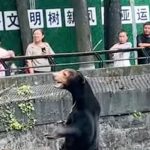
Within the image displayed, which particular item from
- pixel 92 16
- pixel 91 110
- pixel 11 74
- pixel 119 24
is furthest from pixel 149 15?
pixel 91 110

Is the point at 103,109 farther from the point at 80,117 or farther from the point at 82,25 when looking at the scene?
the point at 82,25

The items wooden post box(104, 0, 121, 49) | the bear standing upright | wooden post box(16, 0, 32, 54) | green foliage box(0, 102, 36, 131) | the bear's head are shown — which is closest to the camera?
the bear standing upright

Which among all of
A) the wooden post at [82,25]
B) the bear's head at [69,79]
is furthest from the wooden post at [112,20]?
the bear's head at [69,79]

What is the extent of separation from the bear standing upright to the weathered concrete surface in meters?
1.69

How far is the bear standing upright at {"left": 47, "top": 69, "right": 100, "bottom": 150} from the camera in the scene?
19.6 feet

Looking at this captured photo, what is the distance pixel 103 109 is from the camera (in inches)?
318

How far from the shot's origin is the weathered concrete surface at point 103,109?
7.88 m

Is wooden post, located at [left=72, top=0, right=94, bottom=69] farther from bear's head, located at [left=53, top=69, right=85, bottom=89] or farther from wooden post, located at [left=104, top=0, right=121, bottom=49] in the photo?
bear's head, located at [left=53, top=69, right=85, bottom=89]

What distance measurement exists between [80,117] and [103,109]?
2.10m

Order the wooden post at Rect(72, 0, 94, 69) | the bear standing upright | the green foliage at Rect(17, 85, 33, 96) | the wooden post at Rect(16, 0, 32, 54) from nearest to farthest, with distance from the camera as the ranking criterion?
1. the bear standing upright
2. the green foliage at Rect(17, 85, 33, 96)
3. the wooden post at Rect(72, 0, 94, 69)
4. the wooden post at Rect(16, 0, 32, 54)

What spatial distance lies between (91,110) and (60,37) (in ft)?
33.1

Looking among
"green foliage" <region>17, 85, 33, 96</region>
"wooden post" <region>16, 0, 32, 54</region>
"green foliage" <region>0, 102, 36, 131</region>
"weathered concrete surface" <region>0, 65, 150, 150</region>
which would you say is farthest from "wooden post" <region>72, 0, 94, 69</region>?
"green foliage" <region>0, 102, 36, 131</region>

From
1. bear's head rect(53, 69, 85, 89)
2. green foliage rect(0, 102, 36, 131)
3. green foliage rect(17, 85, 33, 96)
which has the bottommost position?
green foliage rect(0, 102, 36, 131)

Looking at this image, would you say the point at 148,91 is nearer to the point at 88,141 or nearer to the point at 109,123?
the point at 109,123
